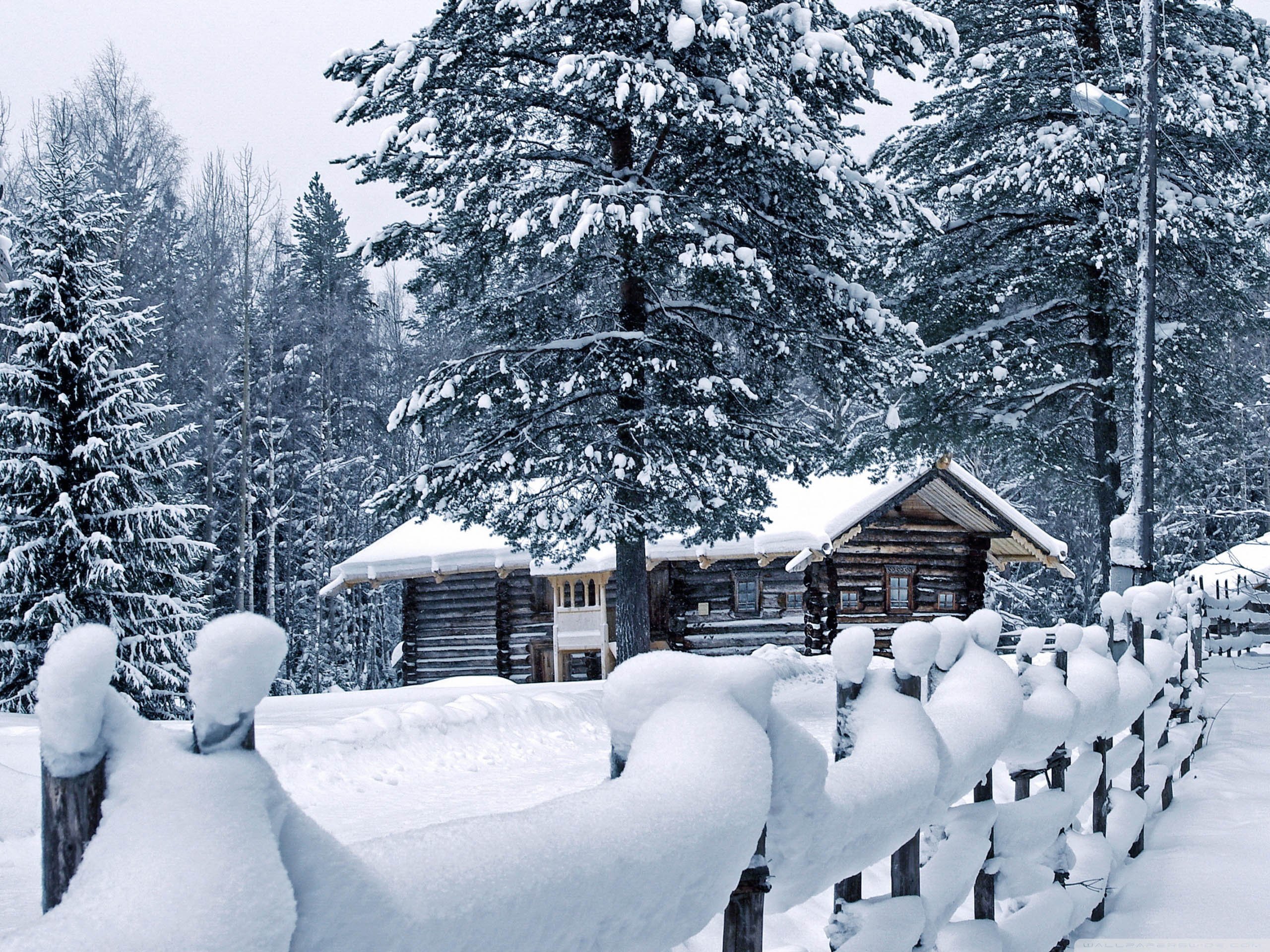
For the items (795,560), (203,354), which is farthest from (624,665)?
(203,354)

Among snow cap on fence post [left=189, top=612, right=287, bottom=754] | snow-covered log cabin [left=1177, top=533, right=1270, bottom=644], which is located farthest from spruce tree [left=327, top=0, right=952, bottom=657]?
snow-covered log cabin [left=1177, top=533, right=1270, bottom=644]

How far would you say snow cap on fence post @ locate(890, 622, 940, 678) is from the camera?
2.58 metres

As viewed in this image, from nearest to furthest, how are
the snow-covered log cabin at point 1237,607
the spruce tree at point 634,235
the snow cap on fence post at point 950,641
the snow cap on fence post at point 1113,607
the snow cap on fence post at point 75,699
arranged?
1. the snow cap on fence post at point 75,699
2. the snow cap on fence post at point 950,641
3. the snow cap on fence post at point 1113,607
4. the spruce tree at point 634,235
5. the snow-covered log cabin at point 1237,607

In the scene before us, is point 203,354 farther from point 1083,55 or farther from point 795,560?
point 1083,55

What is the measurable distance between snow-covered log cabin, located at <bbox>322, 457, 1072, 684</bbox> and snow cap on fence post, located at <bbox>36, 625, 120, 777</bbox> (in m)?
17.8

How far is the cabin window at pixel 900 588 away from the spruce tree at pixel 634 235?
A: 9179 mm

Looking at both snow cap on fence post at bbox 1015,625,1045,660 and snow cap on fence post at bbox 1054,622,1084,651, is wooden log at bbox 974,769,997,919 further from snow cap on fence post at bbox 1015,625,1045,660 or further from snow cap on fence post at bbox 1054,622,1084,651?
snow cap on fence post at bbox 1054,622,1084,651

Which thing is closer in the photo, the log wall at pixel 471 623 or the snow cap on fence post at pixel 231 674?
the snow cap on fence post at pixel 231 674

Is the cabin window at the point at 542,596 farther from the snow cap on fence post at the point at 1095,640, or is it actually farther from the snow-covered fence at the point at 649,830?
the snow-covered fence at the point at 649,830

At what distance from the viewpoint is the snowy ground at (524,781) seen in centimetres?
440

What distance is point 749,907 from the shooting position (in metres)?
1.91

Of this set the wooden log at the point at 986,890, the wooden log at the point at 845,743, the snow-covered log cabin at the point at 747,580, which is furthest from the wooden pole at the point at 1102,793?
the snow-covered log cabin at the point at 747,580

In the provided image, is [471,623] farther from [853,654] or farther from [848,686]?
[853,654]

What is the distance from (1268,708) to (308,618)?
2747cm
